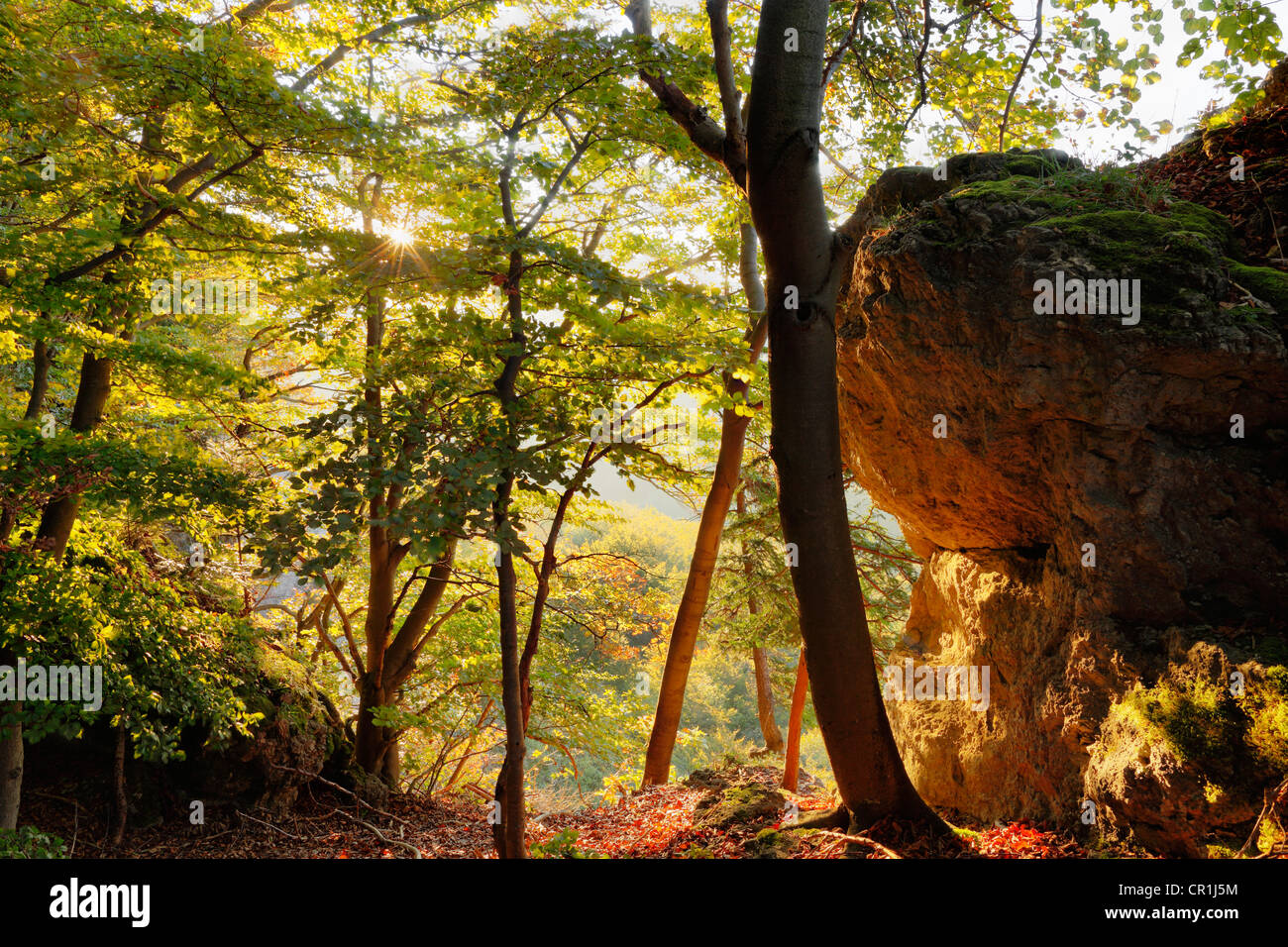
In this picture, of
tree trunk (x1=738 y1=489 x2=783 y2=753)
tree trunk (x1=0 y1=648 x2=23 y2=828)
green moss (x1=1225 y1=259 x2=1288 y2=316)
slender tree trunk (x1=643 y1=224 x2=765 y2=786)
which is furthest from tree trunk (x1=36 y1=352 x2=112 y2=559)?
tree trunk (x1=738 y1=489 x2=783 y2=753)

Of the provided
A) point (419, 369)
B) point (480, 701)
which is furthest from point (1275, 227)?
point (480, 701)

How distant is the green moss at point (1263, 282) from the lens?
362 cm

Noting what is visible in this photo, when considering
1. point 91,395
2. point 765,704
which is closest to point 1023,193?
point 91,395

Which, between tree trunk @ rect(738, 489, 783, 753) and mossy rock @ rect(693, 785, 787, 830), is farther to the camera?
tree trunk @ rect(738, 489, 783, 753)

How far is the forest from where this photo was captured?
353cm

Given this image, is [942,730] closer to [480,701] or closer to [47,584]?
[47,584]

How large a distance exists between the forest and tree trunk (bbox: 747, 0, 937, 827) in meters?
0.02

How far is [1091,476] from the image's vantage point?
3.82m

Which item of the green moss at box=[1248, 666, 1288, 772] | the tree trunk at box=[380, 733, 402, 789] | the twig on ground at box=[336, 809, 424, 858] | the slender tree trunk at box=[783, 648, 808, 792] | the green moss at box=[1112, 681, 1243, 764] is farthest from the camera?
the tree trunk at box=[380, 733, 402, 789]

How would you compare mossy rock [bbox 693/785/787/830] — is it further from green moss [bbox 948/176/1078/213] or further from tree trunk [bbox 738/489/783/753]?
tree trunk [bbox 738/489/783/753]

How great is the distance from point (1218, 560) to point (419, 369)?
512 cm

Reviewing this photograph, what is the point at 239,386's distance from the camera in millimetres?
6379

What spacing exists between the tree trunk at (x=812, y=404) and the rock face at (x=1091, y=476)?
0.81 metres

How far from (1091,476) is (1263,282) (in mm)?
1449
